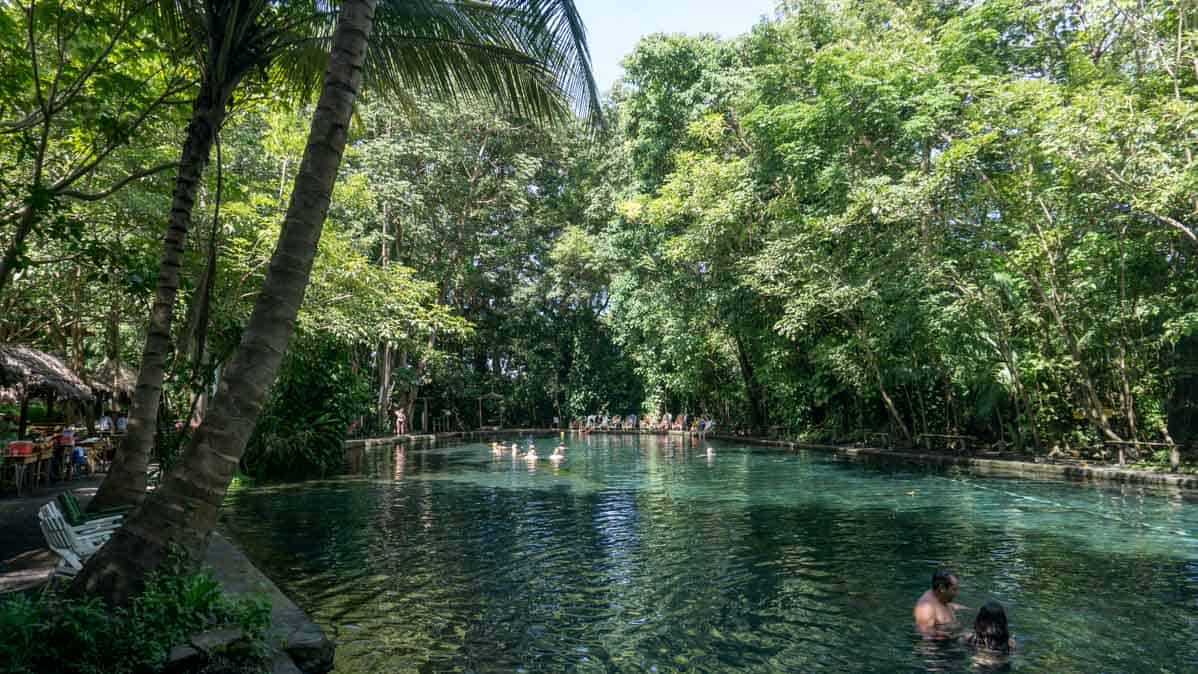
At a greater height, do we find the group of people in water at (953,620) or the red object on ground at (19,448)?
the red object on ground at (19,448)

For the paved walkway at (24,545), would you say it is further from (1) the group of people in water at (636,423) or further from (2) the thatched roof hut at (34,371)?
(1) the group of people in water at (636,423)

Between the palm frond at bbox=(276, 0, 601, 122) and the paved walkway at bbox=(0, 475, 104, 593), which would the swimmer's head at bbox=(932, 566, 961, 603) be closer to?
the palm frond at bbox=(276, 0, 601, 122)

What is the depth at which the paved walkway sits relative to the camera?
6.76m

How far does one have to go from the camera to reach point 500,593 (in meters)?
8.21

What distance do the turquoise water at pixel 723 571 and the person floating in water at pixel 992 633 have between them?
5.7 inches

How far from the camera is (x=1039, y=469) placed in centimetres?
1875

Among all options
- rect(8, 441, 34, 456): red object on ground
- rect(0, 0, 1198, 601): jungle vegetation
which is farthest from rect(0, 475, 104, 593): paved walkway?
rect(0, 0, 1198, 601): jungle vegetation

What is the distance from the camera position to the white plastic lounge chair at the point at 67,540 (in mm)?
5918

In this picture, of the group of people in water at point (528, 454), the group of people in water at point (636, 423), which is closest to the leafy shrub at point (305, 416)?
the group of people in water at point (528, 454)

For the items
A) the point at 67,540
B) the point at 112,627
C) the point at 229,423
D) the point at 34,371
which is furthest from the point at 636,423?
the point at 112,627

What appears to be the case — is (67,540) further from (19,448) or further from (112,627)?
(19,448)

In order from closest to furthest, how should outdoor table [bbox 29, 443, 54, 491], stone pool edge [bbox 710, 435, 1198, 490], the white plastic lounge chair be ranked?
the white plastic lounge chair
outdoor table [bbox 29, 443, 54, 491]
stone pool edge [bbox 710, 435, 1198, 490]

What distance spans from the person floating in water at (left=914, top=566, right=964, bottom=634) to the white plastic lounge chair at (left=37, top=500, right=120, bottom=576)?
267 inches

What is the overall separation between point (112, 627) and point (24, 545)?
5803 millimetres
